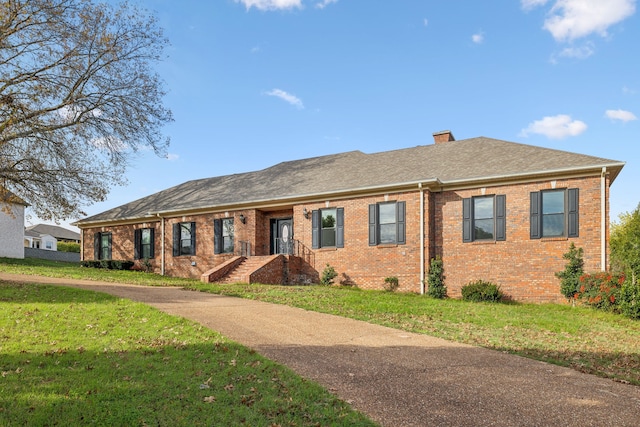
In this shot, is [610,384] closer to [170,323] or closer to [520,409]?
[520,409]

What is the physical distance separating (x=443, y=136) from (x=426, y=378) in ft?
56.5

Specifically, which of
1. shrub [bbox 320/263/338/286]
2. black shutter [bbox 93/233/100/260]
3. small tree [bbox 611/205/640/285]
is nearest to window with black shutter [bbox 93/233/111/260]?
black shutter [bbox 93/233/100/260]

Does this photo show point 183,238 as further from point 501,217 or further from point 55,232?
point 55,232

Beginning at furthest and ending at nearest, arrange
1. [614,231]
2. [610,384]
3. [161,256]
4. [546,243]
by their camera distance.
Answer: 1. [614,231]
2. [161,256]
3. [546,243]
4. [610,384]

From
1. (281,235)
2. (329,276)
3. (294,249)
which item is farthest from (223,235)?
(329,276)

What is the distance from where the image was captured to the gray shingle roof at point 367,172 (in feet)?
52.1

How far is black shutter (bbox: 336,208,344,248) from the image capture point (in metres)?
18.5

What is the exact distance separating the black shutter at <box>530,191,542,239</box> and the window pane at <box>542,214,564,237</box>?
15 centimetres

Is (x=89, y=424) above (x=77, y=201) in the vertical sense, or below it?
below

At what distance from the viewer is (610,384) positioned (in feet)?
21.0

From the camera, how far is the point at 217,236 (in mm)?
21688

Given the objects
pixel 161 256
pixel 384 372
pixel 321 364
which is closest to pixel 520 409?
pixel 384 372

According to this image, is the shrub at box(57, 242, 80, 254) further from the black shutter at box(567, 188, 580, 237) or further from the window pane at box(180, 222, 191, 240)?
the black shutter at box(567, 188, 580, 237)

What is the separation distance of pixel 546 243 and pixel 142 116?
16.9m
